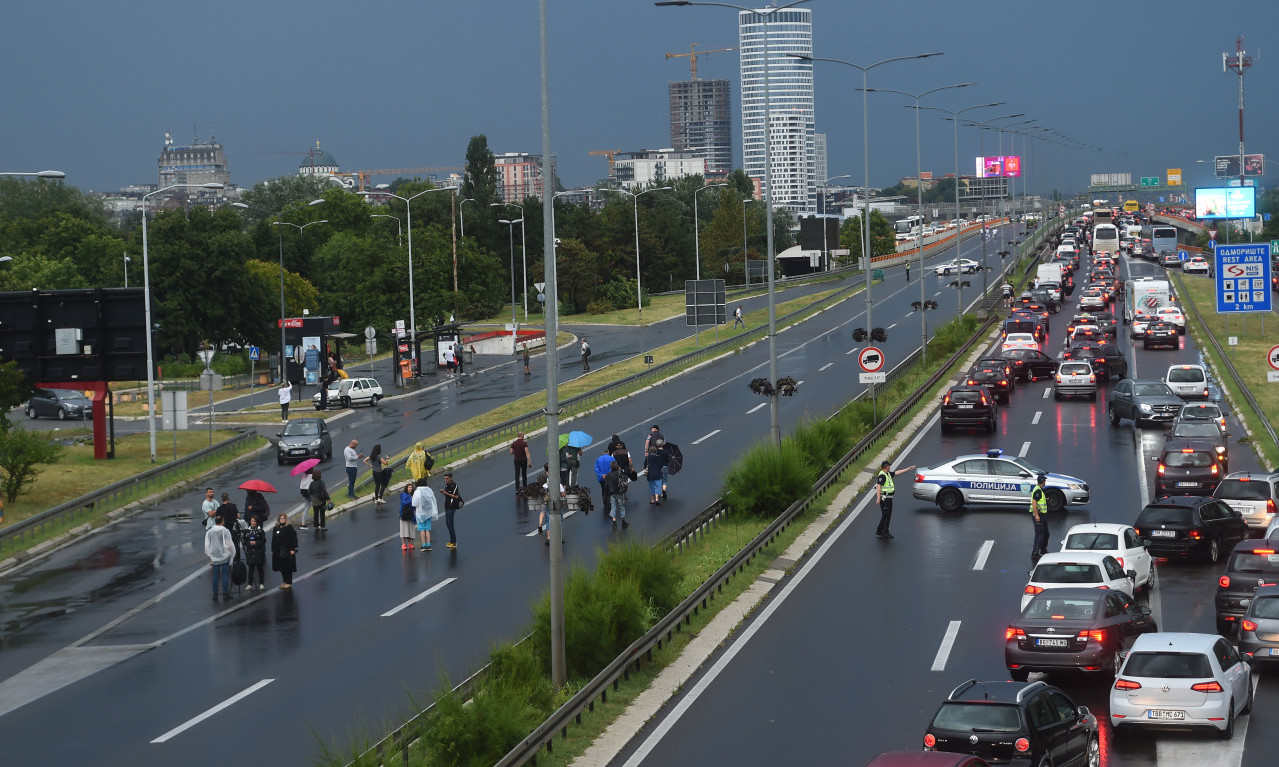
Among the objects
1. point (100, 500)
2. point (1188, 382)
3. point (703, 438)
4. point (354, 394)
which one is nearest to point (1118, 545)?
point (703, 438)

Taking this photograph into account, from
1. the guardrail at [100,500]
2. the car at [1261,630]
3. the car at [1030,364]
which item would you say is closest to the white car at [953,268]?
the car at [1030,364]

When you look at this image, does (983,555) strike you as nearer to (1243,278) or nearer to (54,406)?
(1243,278)

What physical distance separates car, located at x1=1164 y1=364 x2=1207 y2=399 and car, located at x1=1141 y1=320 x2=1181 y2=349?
1416cm

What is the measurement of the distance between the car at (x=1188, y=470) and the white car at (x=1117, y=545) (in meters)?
8.02

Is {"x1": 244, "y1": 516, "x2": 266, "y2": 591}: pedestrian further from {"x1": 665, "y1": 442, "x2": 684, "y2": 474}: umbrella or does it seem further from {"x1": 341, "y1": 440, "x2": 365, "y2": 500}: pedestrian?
{"x1": 665, "y1": 442, "x2": 684, "y2": 474}: umbrella

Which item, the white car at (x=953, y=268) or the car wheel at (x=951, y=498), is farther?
the white car at (x=953, y=268)

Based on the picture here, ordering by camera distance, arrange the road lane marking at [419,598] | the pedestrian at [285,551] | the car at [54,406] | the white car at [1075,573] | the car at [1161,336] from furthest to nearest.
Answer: the car at [54,406] < the car at [1161,336] < the pedestrian at [285,551] < the road lane marking at [419,598] < the white car at [1075,573]

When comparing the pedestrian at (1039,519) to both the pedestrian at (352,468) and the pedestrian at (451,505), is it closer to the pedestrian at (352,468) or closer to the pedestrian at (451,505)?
the pedestrian at (451,505)

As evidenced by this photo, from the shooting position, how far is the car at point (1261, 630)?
61.3ft

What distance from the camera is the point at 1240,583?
21172 millimetres

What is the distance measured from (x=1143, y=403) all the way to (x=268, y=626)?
1119 inches

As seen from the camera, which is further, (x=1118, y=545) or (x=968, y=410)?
(x=968, y=410)

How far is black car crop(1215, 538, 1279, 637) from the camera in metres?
21.0

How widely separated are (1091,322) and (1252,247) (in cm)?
947
